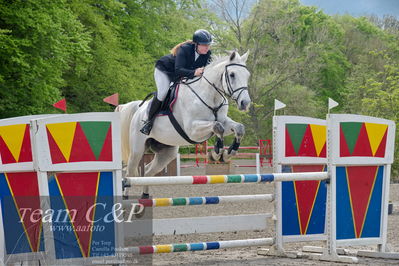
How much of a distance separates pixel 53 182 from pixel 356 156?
2258mm

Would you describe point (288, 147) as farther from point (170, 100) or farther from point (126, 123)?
point (126, 123)

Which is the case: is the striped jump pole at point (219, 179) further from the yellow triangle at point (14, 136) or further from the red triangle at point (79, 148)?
the yellow triangle at point (14, 136)

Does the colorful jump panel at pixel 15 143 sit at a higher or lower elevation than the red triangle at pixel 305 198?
higher

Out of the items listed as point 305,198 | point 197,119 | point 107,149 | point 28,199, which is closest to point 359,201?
point 305,198

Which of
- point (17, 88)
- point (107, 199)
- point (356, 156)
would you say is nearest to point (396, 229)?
point (356, 156)

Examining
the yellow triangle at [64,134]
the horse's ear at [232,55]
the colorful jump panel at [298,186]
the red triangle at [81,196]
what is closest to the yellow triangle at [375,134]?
the colorful jump panel at [298,186]

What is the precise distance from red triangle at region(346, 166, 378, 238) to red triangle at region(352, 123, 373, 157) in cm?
11

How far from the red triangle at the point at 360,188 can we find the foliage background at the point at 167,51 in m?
6.28

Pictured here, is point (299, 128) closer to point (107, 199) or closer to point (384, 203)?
point (384, 203)

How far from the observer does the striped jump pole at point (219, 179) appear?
3.79m

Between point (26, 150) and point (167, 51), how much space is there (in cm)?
1776

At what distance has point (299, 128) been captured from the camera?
468 cm

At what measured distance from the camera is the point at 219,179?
4012mm

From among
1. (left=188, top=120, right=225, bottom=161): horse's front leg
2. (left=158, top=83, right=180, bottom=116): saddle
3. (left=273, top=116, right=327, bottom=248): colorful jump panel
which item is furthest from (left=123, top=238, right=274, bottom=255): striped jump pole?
(left=158, top=83, right=180, bottom=116): saddle
